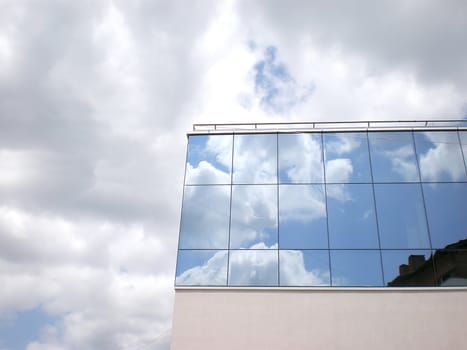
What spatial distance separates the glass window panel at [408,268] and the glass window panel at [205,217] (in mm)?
7244

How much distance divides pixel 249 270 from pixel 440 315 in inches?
324

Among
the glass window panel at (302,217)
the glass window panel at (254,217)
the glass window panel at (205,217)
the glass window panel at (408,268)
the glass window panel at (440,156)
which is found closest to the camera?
the glass window panel at (408,268)

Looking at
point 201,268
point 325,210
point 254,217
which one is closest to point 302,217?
point 325,210

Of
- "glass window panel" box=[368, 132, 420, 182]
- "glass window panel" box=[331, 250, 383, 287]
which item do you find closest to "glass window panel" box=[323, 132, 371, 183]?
"glass window panel" box=[368, 132, 420, 182]

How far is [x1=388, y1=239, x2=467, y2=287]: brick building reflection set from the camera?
1859 cm

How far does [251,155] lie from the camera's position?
21656 mm

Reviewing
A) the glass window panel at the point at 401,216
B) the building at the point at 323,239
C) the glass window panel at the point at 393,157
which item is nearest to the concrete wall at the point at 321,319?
the building at the point at 323,239

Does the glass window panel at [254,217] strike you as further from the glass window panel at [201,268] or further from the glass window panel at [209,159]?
the glass window panel at [209,159]

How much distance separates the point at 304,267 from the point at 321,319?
2.28 m

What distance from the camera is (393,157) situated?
21.1 m

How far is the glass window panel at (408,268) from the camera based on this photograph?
1856cm

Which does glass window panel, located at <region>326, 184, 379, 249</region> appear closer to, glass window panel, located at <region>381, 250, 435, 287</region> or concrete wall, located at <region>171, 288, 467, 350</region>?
glass window panel, located at <region>381, 250, 435, 287</region>

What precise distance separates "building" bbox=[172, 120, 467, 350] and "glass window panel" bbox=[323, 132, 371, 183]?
0.05 m

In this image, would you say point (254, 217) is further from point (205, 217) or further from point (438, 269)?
point (438, 269)
